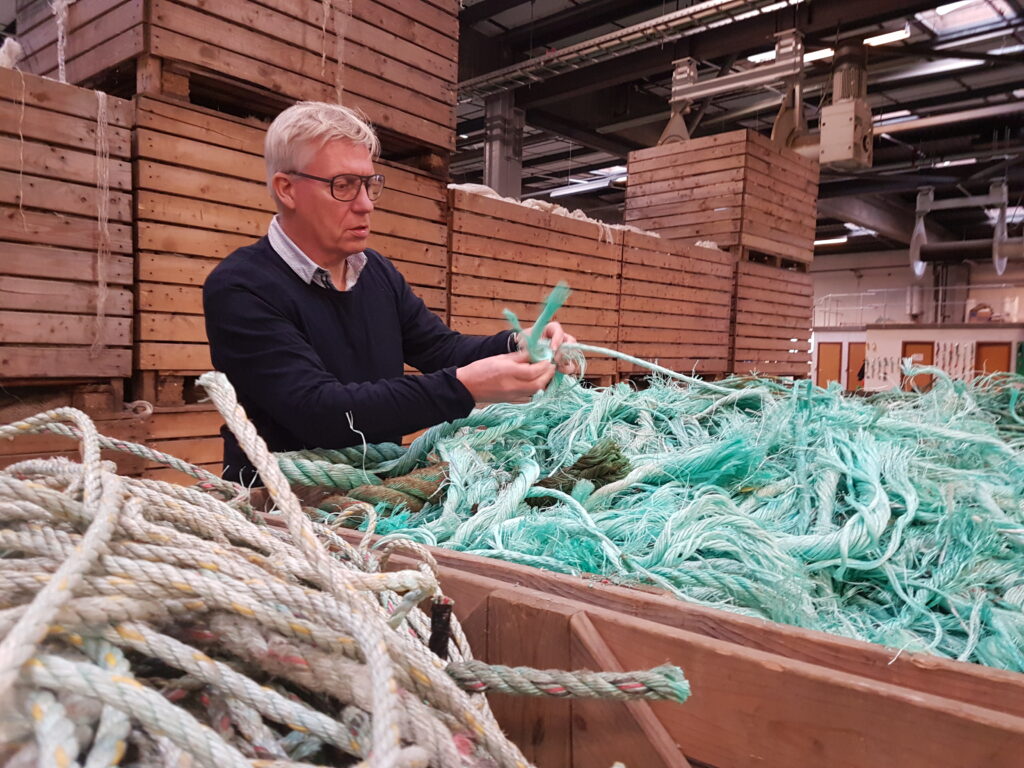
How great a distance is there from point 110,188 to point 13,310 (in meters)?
0.65

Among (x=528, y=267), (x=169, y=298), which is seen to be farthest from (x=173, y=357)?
(x=528, y=267)

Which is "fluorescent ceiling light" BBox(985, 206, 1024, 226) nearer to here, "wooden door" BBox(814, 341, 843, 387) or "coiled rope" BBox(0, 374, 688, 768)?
"wooden door" BBox(814, 341, 843, 387)

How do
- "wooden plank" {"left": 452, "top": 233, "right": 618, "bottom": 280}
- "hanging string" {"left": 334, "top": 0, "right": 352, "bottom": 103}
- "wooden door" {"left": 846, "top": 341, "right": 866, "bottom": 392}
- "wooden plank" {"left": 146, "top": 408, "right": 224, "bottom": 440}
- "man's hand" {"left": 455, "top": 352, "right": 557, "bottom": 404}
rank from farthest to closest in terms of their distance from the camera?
1. "wooden door" {"left": 846, "top": 341, "right": 866, "bottom": 392}
2. "wooden plank" {"left": 452, "top": 233, "right": 618, "bottom": 280}
3. "hanging string" {"left": 334, "top": 0, "right": 352, "bottom": 103}
4. "wooden plank" {"left": 146, "top": 408, "right": 224, "bottom": 440}
5. "man's hand" {"left": 455, "top": 352, "right": 557, "bottom": 404}

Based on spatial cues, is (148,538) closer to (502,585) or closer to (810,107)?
(502,585)

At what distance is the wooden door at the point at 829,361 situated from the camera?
1673 cm

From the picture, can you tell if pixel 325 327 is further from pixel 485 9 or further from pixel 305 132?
pixel 485 9

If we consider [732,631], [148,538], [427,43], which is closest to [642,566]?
[732,631]

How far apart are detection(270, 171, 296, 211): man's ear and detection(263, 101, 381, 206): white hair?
0.02m

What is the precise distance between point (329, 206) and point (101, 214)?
64.2 inches

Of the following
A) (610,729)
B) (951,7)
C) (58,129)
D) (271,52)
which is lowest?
(610,729)

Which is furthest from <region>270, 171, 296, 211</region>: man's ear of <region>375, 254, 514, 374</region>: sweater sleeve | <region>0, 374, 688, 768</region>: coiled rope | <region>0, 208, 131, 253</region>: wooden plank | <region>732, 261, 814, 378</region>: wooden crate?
<region>732, 261, 814, 378</region>: wooden crate

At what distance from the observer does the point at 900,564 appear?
1.16 metres

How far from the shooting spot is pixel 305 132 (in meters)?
1.80

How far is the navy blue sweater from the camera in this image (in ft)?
5.08
